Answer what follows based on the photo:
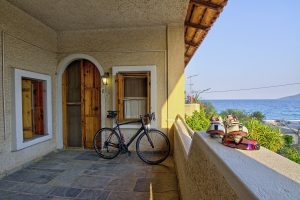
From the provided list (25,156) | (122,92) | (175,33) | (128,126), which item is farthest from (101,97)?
(175,33)

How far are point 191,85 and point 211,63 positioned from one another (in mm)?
49589

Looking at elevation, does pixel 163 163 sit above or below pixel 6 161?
below

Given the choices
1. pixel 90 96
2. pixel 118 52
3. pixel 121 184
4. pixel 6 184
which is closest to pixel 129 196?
pixel 121 184

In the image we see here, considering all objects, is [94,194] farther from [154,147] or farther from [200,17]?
[200,17]

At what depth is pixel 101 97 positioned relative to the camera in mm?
4906

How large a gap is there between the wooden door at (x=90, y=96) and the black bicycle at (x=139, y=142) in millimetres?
481

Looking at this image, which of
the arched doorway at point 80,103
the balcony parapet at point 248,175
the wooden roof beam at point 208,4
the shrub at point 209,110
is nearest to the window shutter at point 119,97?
the arched doorway at point 80,103

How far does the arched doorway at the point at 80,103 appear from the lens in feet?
16.7

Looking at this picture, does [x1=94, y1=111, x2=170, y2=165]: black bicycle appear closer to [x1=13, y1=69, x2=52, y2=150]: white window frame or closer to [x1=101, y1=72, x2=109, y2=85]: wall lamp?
[x1=101, y1=72, x2=109, y2=85]: wall lamp

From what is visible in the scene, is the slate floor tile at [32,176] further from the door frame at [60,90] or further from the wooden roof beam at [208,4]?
the wooden roof beam at [208,4]

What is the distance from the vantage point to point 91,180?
325cm

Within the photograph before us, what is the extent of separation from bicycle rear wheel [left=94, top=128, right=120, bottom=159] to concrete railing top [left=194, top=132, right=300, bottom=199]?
3.77 meters

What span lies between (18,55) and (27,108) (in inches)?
48.6

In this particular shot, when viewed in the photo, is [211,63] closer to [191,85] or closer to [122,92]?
[191,85]
